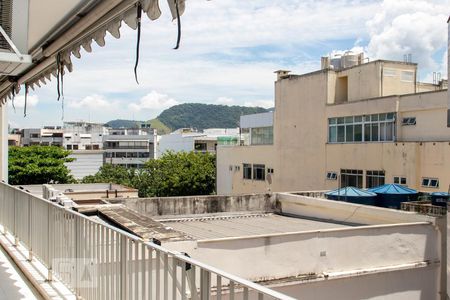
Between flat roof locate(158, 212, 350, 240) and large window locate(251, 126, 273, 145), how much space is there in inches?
787

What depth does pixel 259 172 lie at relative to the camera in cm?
3478

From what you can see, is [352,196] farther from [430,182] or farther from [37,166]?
[37,166]

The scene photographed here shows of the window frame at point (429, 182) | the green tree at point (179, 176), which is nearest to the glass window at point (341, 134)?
the window frame at point (429, 182)

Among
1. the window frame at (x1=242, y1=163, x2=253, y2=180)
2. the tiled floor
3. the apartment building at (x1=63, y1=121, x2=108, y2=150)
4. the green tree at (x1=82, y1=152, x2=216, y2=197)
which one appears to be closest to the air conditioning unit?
the tiled floor

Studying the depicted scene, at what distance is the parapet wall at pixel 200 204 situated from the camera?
1327 cm

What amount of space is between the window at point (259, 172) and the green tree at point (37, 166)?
48.1 feet

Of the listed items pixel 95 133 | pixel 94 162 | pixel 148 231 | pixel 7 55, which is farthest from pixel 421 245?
pixel 95 133

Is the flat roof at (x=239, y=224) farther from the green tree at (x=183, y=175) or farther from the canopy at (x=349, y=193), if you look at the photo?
the green tree at (x=183, y=175)

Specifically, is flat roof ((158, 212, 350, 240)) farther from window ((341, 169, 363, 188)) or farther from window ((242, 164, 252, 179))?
window ((242, 164, 252, 179))

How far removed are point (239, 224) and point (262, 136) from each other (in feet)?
76.2

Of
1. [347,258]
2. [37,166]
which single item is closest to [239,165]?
[37,166]

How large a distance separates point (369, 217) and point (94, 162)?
61.7 m

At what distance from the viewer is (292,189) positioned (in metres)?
31.4

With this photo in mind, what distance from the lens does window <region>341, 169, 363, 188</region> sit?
2545 cm
